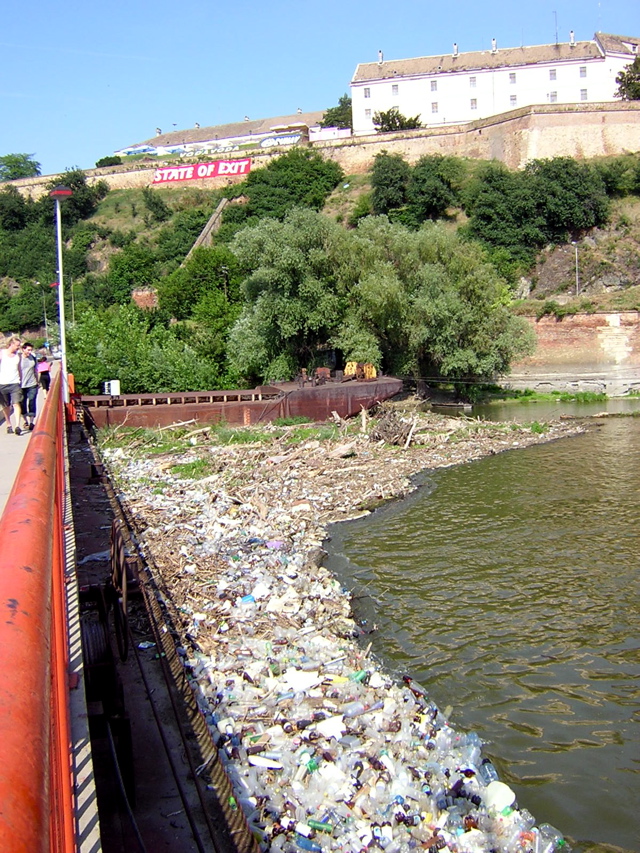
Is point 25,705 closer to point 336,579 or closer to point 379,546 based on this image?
point 336,579

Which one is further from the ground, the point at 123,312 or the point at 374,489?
the point at 123,312

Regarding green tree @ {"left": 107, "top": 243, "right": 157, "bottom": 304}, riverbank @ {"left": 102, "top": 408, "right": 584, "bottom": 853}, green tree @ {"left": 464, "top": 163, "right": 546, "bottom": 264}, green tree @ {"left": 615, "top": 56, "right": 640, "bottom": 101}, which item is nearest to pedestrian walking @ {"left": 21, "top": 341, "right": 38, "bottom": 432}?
riverbank @ {"left": 102, "top": 408, "right": 584, "bottom": 853}

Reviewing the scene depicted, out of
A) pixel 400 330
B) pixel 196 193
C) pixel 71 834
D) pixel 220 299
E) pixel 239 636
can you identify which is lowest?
pixel 239 636

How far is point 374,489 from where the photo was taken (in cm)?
1448

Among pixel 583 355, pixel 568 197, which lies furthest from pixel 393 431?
pixel 568 197

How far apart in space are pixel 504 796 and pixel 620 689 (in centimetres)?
223

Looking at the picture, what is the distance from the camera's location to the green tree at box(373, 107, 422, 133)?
53.6 metres

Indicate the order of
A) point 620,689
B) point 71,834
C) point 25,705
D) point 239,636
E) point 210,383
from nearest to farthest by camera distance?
point 25,705
point 71,834
point 620,689
point 239,636
point 210,383

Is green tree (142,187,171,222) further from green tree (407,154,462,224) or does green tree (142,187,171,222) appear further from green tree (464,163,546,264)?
green tree (464,163,546,264)

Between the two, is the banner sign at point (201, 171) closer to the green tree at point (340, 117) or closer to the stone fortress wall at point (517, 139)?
the stone fortress wall at point (517, 139)

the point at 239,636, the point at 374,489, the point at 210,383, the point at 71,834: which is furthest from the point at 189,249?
the point at 71,834

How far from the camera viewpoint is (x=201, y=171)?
56.9 meters

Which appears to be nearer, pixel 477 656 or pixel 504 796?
pixel 504 796

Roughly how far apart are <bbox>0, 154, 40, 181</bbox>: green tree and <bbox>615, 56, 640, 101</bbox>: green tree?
64.7m
